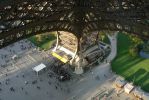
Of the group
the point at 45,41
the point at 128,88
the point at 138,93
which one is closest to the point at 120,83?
the point at 128,88

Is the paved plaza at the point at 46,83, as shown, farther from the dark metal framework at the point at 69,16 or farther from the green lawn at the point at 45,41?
the dark metal framework at the point at 69,16

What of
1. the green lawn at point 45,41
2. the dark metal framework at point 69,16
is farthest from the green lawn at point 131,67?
the green lawn at point 45,41

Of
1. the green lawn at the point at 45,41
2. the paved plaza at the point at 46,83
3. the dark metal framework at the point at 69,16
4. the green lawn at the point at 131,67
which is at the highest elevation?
the dark metal framework at the point at 69,16

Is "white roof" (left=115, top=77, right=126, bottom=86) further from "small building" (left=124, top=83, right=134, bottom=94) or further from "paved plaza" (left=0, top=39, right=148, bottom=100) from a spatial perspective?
"paved plaza" (left=0, top=39, right=148, bottom=100)

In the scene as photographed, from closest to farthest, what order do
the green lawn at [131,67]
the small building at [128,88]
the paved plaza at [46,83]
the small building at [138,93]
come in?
1. the small building at [138,93]
2. the small building at [128,88]
3. the paved plaza at [46,83]
4. the green lawn at [131,67]

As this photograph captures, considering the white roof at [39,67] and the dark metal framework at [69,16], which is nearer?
the dark metal framework at [69,16]

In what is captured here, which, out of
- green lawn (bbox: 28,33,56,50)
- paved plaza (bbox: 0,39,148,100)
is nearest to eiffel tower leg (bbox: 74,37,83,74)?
paved plaza (bbox: 0,39,148,100)

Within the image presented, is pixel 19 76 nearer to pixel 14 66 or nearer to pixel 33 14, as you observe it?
pixel 14 66
